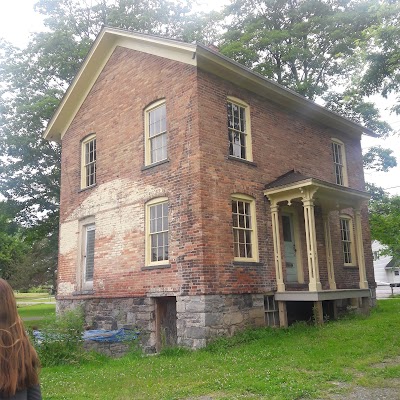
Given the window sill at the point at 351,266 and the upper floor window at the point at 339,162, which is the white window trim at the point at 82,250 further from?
the upper floor window at the point at 339,162

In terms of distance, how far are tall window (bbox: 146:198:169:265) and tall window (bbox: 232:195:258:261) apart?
1.92m

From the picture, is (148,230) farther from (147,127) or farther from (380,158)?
(380,158)

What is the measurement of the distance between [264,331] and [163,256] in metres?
3.37

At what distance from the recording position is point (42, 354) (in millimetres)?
10570

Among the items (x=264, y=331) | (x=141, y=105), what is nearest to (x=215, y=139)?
(x=141, y=105)

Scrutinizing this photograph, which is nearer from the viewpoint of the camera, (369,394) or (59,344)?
(369,394)

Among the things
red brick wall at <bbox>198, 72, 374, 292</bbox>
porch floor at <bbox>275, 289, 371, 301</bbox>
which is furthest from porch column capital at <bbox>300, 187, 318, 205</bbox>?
porch floor at <bbox>275, 289, 371, 301</bbox>

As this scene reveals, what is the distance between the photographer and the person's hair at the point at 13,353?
236cm

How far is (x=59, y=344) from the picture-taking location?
423 inches

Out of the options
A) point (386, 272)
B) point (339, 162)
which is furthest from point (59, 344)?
point (386, 272)

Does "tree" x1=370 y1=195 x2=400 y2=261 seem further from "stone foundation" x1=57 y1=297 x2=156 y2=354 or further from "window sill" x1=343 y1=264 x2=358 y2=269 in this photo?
"stone foundation" x1=57 y1=297 x2=156 y2=354

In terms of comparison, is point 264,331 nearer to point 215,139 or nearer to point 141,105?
point 215,139

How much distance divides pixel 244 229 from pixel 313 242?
196 cm

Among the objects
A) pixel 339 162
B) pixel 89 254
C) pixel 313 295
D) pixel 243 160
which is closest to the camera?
pixel 313 295
